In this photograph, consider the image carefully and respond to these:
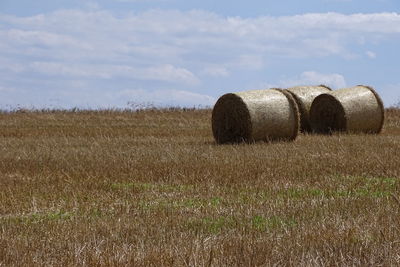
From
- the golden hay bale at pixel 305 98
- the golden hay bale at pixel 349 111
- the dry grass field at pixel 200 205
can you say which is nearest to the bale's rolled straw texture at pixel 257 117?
the dry grass field at pixel 200 205

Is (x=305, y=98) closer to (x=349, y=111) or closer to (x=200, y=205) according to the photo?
(x=349, y=111)

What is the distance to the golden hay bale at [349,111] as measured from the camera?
63.1 feet

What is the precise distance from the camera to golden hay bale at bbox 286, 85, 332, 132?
20.1m

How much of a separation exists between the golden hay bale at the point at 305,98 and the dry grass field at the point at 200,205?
4.85 meters

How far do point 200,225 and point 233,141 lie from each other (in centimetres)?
1081

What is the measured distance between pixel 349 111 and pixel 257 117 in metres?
3.73

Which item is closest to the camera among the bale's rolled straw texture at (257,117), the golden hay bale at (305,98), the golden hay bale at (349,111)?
the bale's rolled straw texture at (257,117)

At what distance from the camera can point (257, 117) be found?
54.1 feet

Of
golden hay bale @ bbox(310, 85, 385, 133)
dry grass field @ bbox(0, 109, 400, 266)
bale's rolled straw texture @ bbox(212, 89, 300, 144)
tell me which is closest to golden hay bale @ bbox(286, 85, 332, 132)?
golden hay bale @ bbox(310, 85, 385, 133)

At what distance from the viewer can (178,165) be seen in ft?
36.6

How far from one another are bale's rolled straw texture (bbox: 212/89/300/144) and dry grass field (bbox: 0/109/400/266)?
5.46 ft

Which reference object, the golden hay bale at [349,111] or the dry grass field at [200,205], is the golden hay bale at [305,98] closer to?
the golden hay bale at [349,111]

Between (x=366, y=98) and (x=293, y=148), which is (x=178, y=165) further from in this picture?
(x=366, y=98)

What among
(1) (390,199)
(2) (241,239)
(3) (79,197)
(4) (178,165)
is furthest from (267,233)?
(4) (178,165)
